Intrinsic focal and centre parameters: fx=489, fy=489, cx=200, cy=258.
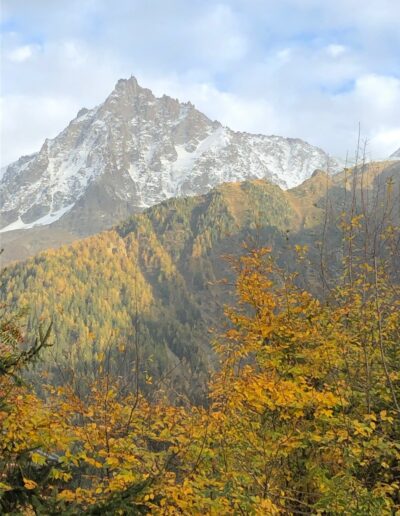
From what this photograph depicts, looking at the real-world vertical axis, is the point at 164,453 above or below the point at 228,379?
below

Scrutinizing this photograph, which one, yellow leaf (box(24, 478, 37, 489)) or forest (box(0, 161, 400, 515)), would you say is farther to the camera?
forest (box(0, 161, 400, 515))

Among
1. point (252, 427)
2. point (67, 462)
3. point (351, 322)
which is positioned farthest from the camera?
point (351, 322)

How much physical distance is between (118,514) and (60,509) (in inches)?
33.3

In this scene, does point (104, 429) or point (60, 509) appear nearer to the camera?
point (60, 509)

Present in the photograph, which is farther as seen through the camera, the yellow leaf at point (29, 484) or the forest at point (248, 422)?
the forest at point (248, 422)

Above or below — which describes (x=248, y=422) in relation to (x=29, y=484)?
below

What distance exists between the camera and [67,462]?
291 inches

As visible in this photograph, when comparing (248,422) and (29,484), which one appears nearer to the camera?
(29,484)

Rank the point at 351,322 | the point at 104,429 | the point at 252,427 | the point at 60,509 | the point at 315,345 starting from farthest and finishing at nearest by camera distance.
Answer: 1. the point at 351,322
2. the point at 315,345
3. the point at 252,427
4. the point at 104,429
5. the point at 60,509

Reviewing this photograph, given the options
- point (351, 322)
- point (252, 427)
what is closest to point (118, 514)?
point (252, 427)

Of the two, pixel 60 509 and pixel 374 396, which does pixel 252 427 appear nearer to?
pixel 374 396

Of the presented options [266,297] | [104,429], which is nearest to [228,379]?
[266,297]

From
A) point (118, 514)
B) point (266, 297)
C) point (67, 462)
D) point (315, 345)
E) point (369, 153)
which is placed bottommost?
point (118, 514)

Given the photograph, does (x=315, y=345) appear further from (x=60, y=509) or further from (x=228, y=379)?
(x=60, y=509)
